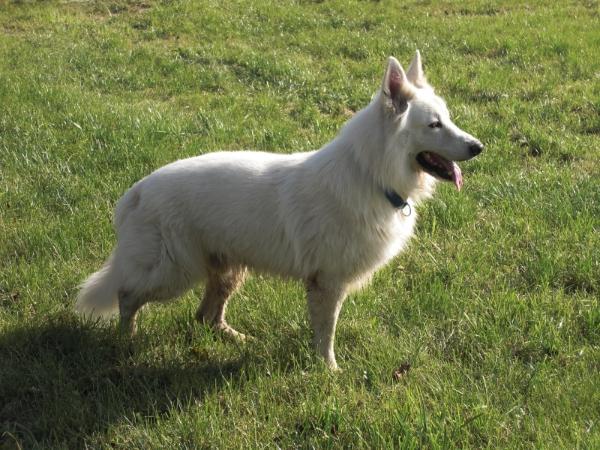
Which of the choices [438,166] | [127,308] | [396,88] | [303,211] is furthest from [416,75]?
[127,308]

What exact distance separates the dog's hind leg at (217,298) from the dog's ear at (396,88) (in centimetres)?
155

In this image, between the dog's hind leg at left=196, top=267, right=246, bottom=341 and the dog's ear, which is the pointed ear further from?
the dog's hind leg at left=196, top=267, right=246, bottom=341

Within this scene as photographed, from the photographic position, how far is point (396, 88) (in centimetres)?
357

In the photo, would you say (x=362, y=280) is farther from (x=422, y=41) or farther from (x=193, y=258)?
(x=422, y=41)

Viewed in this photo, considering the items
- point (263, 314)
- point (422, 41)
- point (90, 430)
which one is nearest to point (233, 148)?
point (263, 314)

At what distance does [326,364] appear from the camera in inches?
149

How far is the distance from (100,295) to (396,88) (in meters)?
2.27

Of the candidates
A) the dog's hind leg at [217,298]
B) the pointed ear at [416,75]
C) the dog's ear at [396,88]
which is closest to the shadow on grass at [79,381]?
the dog's hind leg at [217,298]

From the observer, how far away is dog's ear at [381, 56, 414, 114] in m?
3.48

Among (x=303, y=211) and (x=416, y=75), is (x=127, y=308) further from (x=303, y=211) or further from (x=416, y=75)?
(x=416, y=75)

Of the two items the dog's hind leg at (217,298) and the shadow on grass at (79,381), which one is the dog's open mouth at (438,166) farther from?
the shadow on grass at (79,381)

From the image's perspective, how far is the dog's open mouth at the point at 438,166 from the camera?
146 inches

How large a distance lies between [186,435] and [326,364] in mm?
976

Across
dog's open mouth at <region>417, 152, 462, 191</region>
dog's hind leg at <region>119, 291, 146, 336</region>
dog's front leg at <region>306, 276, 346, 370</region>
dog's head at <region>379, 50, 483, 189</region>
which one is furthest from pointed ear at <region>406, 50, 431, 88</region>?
dog's hind leg at <region>119, 291, 146, 336</region>
